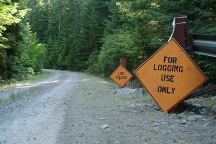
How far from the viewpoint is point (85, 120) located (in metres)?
10.0

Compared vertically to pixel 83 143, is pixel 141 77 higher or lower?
A: higher

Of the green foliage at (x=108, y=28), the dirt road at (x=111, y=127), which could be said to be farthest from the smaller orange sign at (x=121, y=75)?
the dirt road at (x=111, y=127)

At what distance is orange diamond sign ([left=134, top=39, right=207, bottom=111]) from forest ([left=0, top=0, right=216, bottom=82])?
5039 millimetres

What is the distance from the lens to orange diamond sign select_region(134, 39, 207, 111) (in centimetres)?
884

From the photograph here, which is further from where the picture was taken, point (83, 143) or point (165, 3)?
point (165, 3)

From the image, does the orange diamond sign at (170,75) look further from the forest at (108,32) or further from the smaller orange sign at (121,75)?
the smaller orange sign at (121,75)

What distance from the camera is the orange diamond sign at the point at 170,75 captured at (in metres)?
Answer: 8.84

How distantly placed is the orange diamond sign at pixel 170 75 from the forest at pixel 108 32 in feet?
16.5

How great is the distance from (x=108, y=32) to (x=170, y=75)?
1606 inches

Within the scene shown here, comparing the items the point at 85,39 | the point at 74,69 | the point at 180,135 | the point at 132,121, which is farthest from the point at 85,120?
the point at 74,69

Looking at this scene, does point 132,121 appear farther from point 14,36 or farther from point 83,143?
point 14,36

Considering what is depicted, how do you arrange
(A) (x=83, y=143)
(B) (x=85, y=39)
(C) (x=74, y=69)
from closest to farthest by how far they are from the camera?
(A) (x=83, y=143), (B) (x=85, y=39), (C) (x=74, y=69)

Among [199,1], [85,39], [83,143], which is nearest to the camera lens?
[83,143]

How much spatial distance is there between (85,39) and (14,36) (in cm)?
3868
